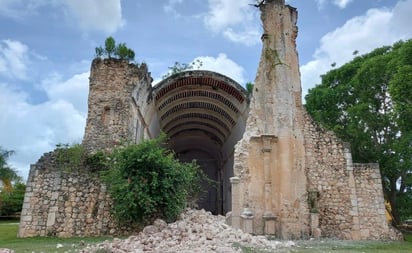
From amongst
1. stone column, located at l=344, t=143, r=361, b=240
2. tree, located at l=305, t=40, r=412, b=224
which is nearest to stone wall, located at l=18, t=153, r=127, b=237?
stone column, located at l=344, t=143, r=361, b=240

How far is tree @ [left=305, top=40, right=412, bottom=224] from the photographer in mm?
17406

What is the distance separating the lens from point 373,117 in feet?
59.9

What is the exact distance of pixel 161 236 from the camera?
31.5 feet

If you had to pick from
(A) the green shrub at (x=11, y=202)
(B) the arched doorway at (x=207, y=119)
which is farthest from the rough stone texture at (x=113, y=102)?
(A) the green shrub at (x=11, y=202)

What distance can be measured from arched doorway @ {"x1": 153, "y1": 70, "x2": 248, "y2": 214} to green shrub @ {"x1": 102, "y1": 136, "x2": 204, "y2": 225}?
3132mm

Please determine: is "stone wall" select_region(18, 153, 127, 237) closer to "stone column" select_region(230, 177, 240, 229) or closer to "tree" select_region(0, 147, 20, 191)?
"stone column" select_region(230, 177, 240, 229)

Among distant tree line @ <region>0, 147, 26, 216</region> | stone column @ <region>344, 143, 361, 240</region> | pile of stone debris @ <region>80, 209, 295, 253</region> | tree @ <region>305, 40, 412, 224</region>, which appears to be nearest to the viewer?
pile of stone debris @ <region>80, 209, 295, 253</region>

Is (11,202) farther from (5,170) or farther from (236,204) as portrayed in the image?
(236,204)

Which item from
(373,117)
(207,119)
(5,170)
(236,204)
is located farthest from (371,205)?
(5,170)

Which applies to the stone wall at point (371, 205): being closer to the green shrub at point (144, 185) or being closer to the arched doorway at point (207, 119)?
the arched doorway at point (207, 119)

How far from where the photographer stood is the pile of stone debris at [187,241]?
7.99 m

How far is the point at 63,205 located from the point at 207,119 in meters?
11.9

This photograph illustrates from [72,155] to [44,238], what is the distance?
10.1 ft

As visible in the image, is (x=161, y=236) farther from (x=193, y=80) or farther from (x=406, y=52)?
(x=406, y=52)
